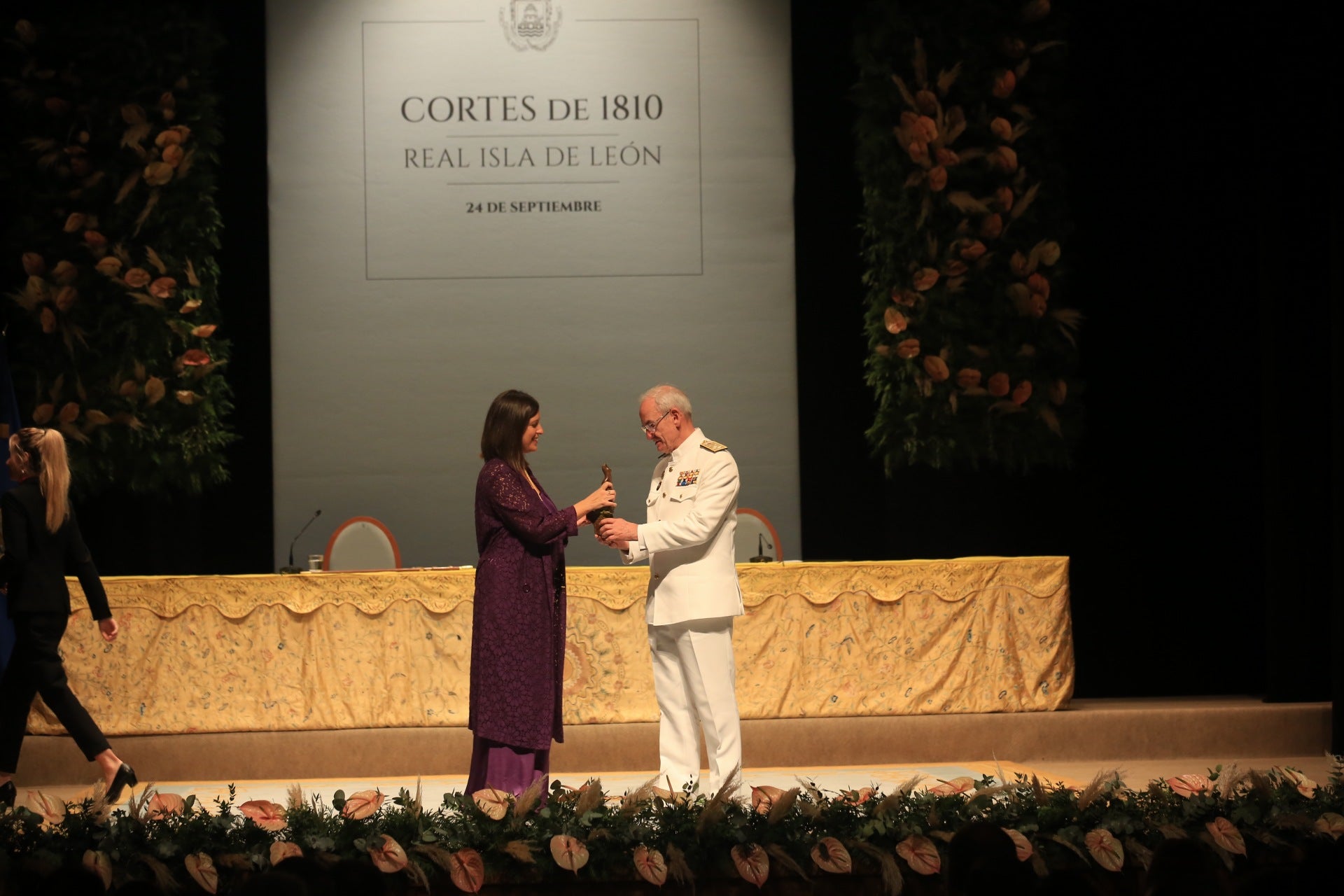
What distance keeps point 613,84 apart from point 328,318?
202 centimetres

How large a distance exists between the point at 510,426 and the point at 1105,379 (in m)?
3.96

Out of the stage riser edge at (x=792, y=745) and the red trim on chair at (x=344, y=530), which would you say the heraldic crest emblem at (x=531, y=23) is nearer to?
the red trim on chair at (x=344, y=530)

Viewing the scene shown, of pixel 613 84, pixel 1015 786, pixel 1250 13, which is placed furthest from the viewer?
pixel 613 84

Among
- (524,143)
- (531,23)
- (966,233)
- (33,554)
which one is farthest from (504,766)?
(531,23)

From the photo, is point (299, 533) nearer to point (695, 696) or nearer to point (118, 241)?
point (118, 241)

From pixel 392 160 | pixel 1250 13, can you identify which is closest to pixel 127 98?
pixel 392 160

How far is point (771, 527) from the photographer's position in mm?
6965

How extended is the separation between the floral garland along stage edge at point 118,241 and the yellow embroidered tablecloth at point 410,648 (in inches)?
51.8

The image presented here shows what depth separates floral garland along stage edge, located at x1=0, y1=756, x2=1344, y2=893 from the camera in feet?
10.1

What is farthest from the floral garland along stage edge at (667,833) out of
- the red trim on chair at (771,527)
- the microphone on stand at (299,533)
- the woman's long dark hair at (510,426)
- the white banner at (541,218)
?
the white banner at (541,218)

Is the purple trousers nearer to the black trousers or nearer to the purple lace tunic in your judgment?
the purple lace tunic

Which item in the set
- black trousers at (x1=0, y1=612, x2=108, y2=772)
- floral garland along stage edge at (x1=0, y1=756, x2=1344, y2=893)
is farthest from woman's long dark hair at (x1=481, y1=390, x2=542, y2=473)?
black trousers at (x1=0, y1=612, x2=108, y2=772)

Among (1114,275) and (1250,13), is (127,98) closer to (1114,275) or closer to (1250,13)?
(1114,275)

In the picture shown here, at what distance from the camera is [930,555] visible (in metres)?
7.20
